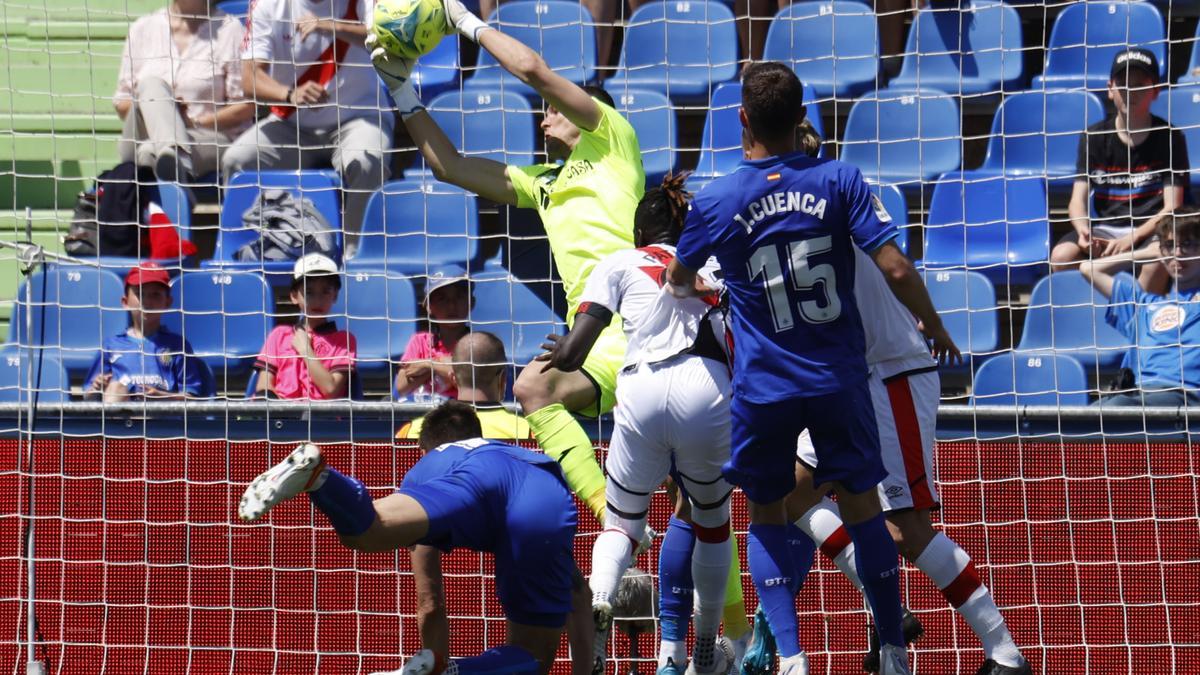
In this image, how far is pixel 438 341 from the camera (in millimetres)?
8344

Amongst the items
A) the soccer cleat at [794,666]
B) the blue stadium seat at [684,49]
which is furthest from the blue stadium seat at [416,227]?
the soccer cleat at [794,666]

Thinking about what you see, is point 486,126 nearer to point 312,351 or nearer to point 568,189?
point 312,351

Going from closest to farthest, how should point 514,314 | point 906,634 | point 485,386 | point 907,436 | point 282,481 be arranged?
point 282,481
point 907,436
point 906,634
point 485,386
point 514,314

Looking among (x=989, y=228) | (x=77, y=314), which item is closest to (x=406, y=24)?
(x=77, y=314)

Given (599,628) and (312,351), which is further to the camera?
(312,351)

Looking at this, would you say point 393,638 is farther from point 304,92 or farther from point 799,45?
point 799,45

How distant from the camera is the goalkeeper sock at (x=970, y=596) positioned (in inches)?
227

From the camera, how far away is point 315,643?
7.81 m

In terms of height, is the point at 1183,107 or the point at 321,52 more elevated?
the point at 321,52

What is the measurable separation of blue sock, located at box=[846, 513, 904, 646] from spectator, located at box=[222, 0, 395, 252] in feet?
14.7

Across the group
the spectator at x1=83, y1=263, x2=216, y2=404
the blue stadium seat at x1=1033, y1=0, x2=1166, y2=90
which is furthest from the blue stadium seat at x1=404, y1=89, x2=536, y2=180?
the blue stadium seat at x1=1033, y1=0, x2=1166, y2=90

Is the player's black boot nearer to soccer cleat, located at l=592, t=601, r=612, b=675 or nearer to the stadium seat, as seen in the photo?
soccer cleat, located at l=592, t=601, r=612, b=675

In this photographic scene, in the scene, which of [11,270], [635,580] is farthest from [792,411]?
[11,270]

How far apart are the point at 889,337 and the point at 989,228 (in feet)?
10.6
